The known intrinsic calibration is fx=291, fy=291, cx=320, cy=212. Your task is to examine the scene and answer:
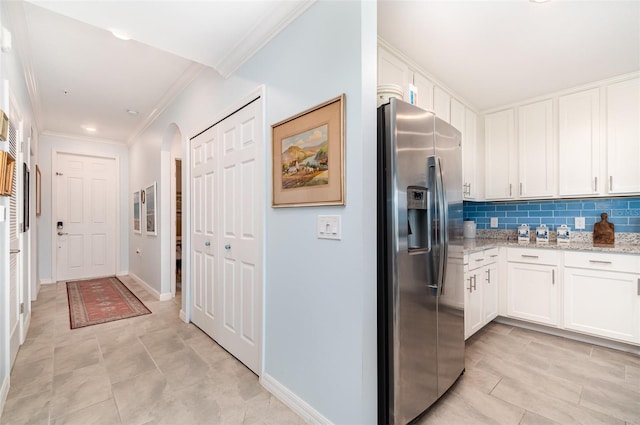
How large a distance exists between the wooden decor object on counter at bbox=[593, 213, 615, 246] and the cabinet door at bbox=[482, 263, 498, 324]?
1046 mm

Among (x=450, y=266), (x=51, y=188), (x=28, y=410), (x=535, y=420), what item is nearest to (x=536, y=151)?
(x=450, y=266)

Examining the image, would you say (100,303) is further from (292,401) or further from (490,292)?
(490,292)

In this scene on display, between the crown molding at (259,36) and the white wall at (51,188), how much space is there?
4548 mm

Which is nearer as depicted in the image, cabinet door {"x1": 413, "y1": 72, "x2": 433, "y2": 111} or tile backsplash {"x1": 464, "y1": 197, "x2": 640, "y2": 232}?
cabinet door {"x1": 413, "y1": 72, "x2": 433, "y2": 111}

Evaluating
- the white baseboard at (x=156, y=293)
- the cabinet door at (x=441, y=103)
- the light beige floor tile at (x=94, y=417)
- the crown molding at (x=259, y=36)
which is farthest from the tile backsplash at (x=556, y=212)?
the white baseboard at (x=156, y=293)

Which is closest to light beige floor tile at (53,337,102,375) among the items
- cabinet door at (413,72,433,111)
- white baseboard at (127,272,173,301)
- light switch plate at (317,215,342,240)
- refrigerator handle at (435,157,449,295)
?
white baseboard at (127,272,173,301)

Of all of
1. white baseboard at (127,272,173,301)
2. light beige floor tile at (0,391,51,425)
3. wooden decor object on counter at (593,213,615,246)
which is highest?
wooden decor object on counter at (593,213,615,246)

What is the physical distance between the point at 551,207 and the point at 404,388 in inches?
121

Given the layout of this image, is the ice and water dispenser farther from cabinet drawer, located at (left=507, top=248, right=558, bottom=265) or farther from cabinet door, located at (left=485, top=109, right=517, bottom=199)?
cabinet door, located at (left=485, top=109, right=517, bottom=199)

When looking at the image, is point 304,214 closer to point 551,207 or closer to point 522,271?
point 522,271

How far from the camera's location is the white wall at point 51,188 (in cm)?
516

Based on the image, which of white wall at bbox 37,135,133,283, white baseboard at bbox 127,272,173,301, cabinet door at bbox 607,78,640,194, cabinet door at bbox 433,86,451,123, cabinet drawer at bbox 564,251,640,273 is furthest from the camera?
white wall at bbox 37,135,133,283

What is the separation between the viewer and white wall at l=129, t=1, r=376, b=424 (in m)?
1.46

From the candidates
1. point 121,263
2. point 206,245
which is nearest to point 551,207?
point 206,245
